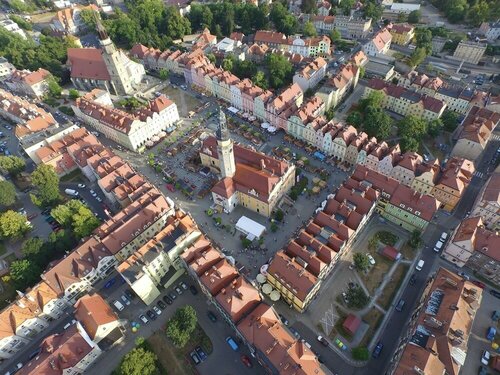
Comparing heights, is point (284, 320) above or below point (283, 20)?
below

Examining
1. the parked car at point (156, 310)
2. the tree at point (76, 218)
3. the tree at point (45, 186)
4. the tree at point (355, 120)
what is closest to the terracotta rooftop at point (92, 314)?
the parked car at point (156, 310)

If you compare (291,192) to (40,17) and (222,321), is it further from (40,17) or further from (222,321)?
(40,17)

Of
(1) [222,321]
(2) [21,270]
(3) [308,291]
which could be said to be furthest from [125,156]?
(3) [308,291]

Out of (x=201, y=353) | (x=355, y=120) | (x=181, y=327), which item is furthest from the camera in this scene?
(x=355, y=120)

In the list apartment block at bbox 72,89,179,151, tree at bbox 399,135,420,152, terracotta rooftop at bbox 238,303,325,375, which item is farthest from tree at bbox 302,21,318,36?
terracotta rooftop at bbox 238,303,325,375

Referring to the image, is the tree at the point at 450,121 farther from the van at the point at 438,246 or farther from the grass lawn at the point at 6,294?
the grass lawn at the point at 6,294

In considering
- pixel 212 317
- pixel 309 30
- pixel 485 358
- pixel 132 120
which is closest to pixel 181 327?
pixel 212 317

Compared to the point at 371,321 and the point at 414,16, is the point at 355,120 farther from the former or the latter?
the point at 414,16
